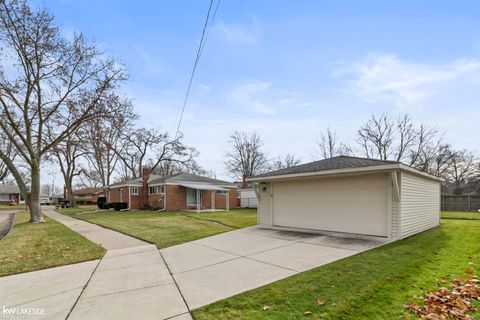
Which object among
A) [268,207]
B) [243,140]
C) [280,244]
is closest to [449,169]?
[243,140]

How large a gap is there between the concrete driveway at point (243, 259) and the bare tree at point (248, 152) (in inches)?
1254

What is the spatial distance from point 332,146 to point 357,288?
34.1 meters

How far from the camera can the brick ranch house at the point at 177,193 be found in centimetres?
2392

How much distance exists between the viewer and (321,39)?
9.75 m

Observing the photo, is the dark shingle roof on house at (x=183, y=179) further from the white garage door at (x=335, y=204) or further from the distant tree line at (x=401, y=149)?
the distant tree line at (x=401, y=149)

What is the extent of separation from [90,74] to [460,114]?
72.4 ft

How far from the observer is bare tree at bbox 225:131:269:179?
41719 mm

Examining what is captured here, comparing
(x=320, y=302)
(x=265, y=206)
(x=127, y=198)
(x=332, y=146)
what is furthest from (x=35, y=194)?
(x=332, y=146)

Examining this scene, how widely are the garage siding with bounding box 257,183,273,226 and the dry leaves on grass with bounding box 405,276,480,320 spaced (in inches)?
316

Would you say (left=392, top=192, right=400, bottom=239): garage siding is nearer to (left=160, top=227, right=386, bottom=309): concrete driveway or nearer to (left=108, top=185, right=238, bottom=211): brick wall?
(left=160, top=227, right=386, bottom=309): concrete driveway

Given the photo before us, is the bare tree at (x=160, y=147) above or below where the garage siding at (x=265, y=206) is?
above

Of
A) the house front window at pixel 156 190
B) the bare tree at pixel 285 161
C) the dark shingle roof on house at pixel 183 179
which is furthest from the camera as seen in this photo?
the bare tree at pixel 285 161

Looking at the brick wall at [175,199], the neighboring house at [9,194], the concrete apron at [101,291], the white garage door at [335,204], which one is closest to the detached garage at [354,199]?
the white garage door at [335,204]

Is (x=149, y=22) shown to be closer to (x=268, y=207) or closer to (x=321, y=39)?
(x=321, y=39)
